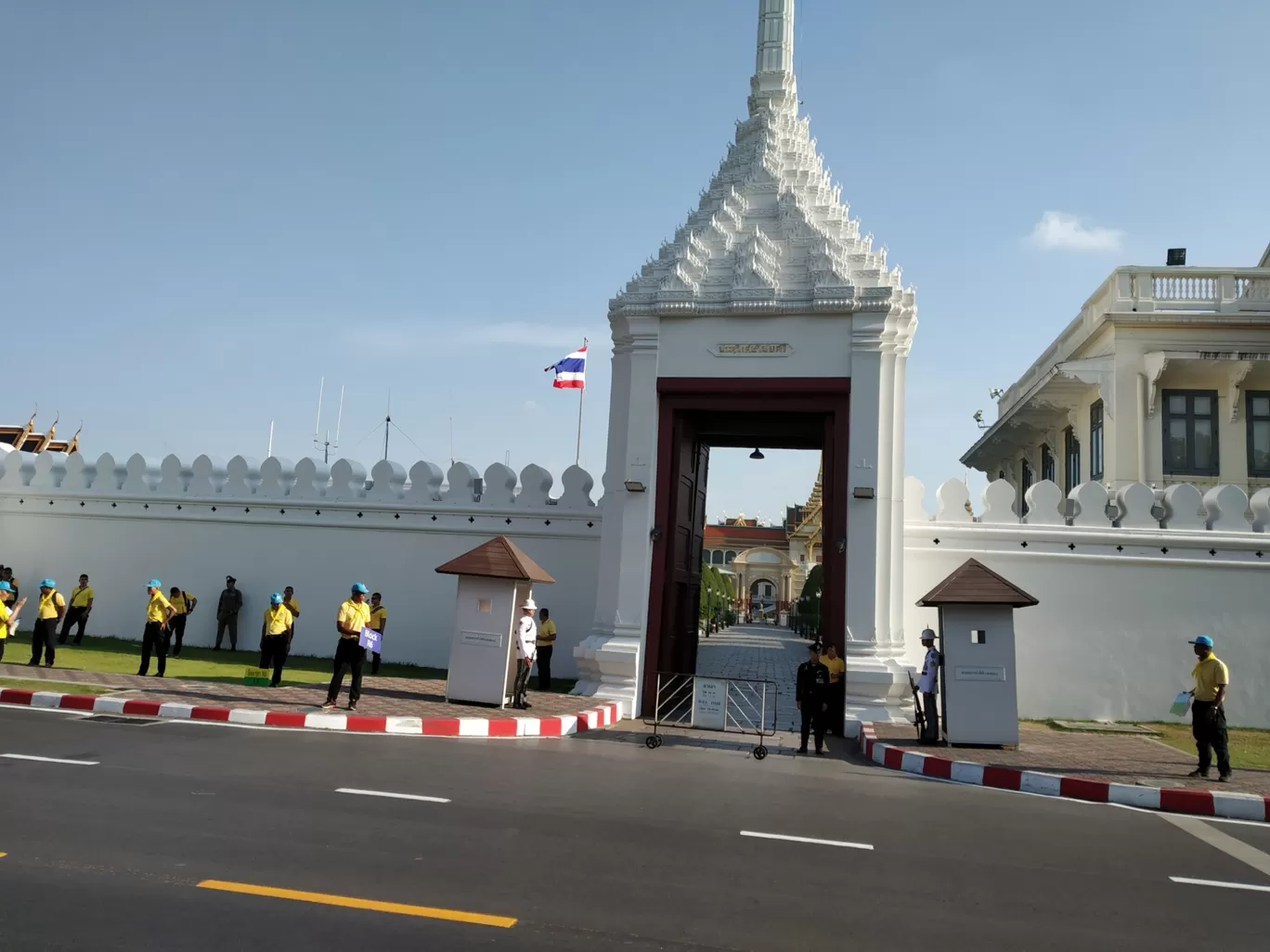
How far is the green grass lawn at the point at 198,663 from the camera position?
14.5 meters

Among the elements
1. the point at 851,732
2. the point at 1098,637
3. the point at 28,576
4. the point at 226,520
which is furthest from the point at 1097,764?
the point at 28,576

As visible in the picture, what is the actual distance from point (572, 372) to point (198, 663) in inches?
373

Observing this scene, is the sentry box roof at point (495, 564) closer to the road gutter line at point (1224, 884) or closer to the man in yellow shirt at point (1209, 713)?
the man in yellow shirt at point (1209, 713)

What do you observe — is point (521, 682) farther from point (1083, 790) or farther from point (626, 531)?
point (1083, 790)

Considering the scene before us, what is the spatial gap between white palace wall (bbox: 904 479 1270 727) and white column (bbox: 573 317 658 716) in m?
4.08

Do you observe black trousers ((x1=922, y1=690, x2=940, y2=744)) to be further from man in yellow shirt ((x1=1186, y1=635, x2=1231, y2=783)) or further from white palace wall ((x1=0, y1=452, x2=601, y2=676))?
white palace wall ((x1=0, y1=452, x2=601, y2=676))

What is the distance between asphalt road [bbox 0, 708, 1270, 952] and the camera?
448cm

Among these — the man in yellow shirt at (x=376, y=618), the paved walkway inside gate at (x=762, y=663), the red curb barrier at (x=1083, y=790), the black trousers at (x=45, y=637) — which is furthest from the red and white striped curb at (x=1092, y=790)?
the black trousers at (x=45, y=637)

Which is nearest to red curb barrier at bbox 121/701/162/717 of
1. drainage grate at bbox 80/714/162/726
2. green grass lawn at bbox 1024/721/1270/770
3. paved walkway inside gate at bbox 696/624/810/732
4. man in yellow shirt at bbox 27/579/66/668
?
drainage grate at bbox 80/714/162/726

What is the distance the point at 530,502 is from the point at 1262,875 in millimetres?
12285

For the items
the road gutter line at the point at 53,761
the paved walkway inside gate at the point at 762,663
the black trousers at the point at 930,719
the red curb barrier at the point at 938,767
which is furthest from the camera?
the paved walkway inside gate at the point at 762,663

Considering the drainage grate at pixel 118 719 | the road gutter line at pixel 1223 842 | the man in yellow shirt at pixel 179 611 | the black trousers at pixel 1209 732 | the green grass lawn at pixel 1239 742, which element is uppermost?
the man in yellow shirt at pixel 179 611

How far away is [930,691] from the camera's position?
39.3ft

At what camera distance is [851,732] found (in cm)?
1354
